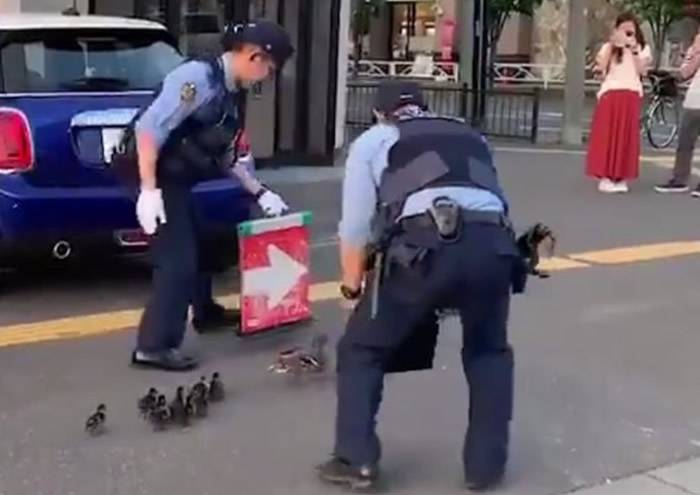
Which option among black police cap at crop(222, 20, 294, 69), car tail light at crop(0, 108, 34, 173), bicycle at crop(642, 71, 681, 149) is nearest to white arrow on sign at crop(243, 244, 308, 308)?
black police cap at crop(222, 20, 294, 69)

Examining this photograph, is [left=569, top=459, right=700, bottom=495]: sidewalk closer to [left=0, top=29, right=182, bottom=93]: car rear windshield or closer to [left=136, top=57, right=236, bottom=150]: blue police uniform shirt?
[left=136, top=57, right=236, bottom=150]: blue police uniform shirt

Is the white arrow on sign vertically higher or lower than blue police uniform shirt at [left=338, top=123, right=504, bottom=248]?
lower

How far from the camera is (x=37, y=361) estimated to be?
616 cm

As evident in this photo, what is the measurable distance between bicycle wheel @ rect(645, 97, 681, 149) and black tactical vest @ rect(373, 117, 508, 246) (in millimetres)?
14612

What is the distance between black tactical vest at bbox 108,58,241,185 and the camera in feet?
18.9

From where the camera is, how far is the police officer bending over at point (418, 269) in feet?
14.3

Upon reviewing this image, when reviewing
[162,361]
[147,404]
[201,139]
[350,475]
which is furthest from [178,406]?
[201,139]

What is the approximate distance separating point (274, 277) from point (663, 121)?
49.2 ft

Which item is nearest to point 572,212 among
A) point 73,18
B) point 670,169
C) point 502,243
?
point 670,169

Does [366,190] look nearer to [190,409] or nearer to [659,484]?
[190,409]

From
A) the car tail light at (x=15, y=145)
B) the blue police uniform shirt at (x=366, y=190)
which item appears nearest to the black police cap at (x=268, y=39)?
the blue police uniform shirt at (x=366, y=190)

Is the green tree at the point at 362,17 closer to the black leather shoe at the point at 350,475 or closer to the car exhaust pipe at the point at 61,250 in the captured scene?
the car exhaust pipe at the point at 61,250

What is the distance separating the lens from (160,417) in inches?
208

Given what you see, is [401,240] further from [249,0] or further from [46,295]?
[249,0]
